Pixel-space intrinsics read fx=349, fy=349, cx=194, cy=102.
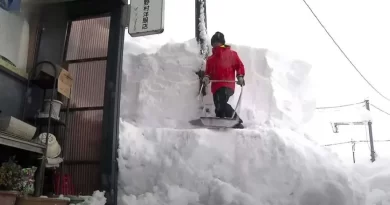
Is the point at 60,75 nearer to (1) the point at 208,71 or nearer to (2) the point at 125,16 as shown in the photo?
(2) the point at 125,16

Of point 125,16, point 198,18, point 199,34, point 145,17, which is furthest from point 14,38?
point 198,18

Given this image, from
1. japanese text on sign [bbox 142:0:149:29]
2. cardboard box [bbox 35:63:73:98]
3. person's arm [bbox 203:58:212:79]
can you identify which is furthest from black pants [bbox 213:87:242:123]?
cardboard box [bbox 35:63:73:98]

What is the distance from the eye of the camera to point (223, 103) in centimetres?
581

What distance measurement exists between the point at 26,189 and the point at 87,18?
263cm

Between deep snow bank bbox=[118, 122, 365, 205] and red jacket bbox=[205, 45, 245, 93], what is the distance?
1.11 metres

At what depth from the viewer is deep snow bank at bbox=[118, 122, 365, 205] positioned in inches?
173

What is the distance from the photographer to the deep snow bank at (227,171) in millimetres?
4398

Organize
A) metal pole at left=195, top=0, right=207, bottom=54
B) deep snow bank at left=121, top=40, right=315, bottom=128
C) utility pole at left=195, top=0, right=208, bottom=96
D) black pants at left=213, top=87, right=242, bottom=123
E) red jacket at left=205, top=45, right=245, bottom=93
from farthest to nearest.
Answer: metal pole at left=195, top=0, right=207, bottom=54
utility pole at left=195, top=0, right=208, bottom=96
deep snow bank at left=121, top=40, right=315, bottom=128
red jacket at left=205, top=45, right=245, bottom=93
black pants at left=213, top=87, right=242, bottom=123

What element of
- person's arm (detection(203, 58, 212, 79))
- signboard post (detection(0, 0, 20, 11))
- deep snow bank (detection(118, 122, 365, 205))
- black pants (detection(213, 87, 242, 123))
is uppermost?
signboard post (detection(0, 0, 20, 11))

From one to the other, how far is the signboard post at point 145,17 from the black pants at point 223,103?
151 centimetres

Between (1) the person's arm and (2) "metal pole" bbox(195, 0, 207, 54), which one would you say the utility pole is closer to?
(2) "metal pole" bbox(195, 0, 207, 54)

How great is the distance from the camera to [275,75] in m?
7.04

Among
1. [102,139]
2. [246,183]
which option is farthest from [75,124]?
[246,183]

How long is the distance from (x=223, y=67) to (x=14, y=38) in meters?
3.21
